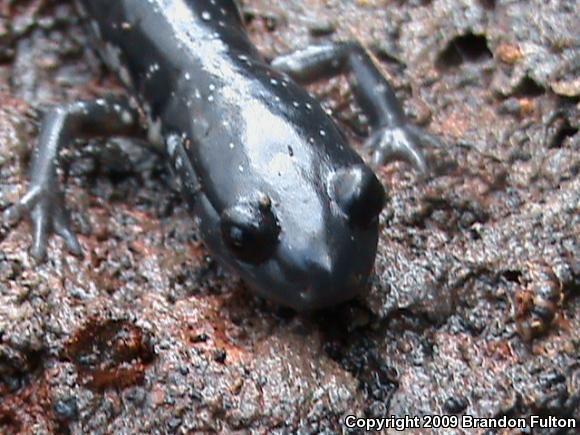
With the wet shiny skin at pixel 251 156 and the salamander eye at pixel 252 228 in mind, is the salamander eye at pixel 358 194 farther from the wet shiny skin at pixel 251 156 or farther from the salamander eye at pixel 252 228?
the salamander eye at pixel 252 228

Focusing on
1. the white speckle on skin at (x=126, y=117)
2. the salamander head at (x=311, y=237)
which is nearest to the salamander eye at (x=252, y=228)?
the salamander head at (x=311, y=237)

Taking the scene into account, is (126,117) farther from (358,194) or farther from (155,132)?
(358,194)

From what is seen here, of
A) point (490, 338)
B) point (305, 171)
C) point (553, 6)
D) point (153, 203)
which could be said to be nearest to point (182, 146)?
point (153, 203)

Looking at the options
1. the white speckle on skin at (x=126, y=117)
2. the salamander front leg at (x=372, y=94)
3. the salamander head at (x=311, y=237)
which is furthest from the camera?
the white speckle on skin at (x=126, y=117)

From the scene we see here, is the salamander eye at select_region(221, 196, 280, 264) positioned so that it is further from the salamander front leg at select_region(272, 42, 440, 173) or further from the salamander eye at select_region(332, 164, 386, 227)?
the salamander front leg at select_region(272, 42, 440, 173)

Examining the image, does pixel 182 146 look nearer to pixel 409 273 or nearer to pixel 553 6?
pixel 409 273

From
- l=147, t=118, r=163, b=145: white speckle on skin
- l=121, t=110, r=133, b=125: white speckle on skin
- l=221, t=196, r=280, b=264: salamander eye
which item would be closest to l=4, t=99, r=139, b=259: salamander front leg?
l=121, t=110, r=133, b=125: white speckle on skin
